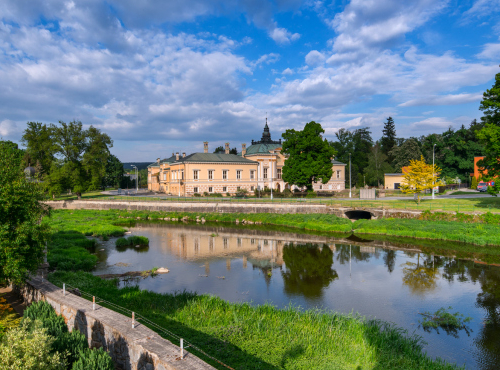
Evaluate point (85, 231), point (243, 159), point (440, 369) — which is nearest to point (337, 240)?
point (440, 369)

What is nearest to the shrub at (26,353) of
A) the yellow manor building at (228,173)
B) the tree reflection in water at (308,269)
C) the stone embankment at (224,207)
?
the tree reflection in water at (308,269)

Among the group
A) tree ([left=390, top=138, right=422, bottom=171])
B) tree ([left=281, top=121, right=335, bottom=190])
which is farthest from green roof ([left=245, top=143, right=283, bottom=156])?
tree ([left=390, top=138, right=422, bottom=171])

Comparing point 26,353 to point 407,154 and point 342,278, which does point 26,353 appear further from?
Answer: point 407,154

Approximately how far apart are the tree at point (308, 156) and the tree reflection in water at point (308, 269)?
23251 mm

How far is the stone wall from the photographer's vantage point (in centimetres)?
649

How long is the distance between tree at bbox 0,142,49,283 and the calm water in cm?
646

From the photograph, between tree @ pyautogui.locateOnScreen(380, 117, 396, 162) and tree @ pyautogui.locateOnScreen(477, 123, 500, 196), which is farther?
tree @ pyautogui.locateOnScreen(380, 117, 396, 162)

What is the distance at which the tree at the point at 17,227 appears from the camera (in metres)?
9.84

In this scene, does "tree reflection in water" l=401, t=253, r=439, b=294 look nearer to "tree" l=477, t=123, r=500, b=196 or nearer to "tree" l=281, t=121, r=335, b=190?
"tree" l=477, t=123, r=500, b=196

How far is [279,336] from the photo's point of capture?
33.1 feet

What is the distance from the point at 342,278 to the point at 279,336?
9.29 meters

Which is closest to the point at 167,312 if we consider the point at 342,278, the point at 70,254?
the point at 342,278

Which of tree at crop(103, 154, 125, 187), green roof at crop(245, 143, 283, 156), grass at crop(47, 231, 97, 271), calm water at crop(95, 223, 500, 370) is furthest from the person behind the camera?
tree at crop(103, 154, 125, 187)

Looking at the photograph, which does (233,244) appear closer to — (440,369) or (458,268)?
(458,268)
